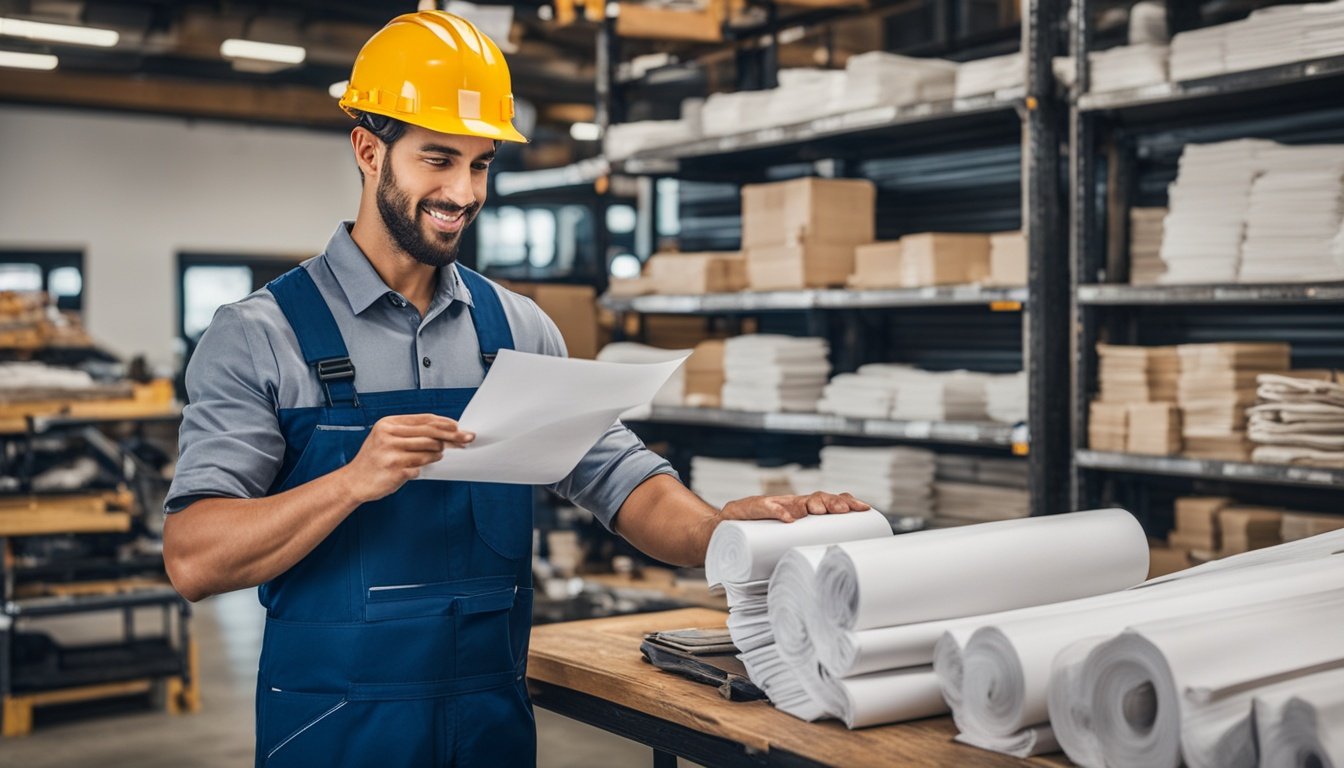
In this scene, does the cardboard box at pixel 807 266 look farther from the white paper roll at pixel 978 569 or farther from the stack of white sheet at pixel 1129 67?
the white paper roll at pixel 978 569

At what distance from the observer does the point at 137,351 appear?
14.4 metres

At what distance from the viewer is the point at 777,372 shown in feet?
16.0

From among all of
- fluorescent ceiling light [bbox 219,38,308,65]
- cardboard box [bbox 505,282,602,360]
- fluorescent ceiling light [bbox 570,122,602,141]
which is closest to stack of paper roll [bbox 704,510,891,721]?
cardboard box [bbox 505,282,602,360]

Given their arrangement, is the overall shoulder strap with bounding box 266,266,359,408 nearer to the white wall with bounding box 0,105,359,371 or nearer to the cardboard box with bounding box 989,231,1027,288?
the cardboard box with bounding box 989,231,1027,288

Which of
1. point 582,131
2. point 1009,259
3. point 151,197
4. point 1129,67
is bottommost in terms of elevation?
point 1009,259

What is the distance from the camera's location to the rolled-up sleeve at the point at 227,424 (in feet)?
6.10

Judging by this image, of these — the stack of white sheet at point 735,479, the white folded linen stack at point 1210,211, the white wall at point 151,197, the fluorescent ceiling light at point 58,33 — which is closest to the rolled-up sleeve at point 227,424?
the white folded linen stack at point 1210,211

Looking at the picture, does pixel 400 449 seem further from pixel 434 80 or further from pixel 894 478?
pixel 894 478

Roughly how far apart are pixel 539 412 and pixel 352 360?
0.40m

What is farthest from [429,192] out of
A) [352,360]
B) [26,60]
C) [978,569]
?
[26,60]

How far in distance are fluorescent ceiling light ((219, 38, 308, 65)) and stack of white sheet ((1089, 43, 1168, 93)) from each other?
26.1ft

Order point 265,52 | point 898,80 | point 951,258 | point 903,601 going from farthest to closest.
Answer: point 265,52 → point 898,80 → point 951,258 → point 903,601

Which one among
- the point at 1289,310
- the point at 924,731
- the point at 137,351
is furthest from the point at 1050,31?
the point at 137,351

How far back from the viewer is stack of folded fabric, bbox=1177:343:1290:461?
12.3 ft
